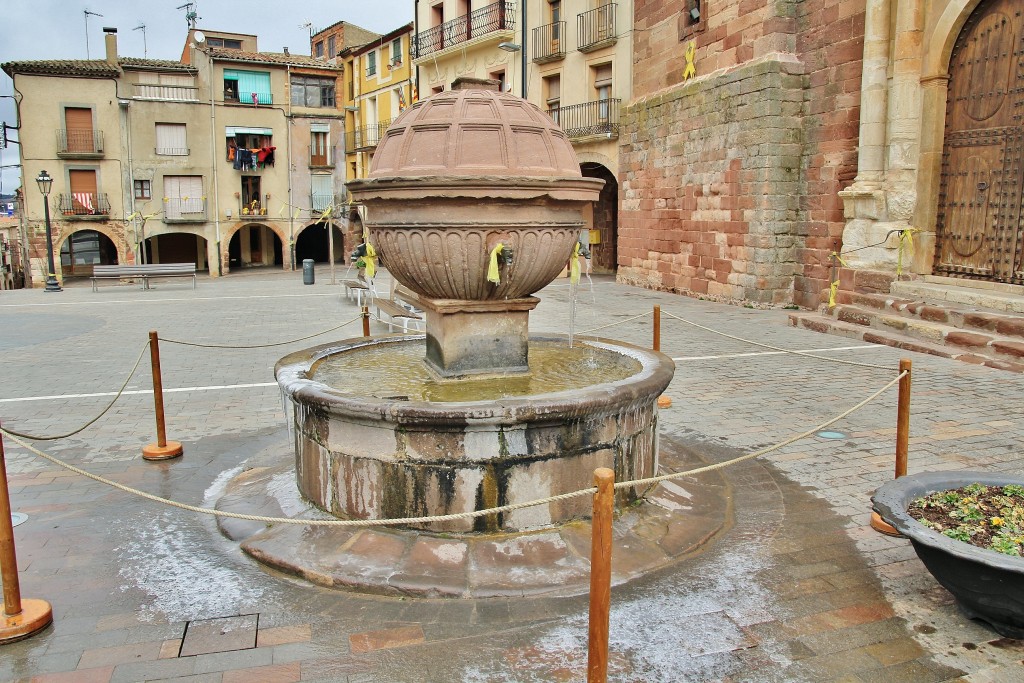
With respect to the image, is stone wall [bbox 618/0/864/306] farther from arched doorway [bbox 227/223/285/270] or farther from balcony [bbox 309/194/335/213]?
arched doorway [bbox 227/223/285/270]

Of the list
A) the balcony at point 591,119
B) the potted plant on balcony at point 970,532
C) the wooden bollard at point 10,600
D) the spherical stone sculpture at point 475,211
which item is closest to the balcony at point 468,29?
the balcony at point 591,119

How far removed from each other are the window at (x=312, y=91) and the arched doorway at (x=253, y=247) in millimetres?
6375

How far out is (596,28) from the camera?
2280cm

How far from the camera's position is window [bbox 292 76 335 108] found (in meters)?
37.5

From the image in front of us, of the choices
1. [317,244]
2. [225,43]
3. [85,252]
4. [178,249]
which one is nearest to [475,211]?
[178,249]

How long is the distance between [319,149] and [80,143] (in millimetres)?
10206

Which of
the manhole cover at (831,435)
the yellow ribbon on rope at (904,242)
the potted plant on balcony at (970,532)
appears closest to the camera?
the potted plant on balcony at (970,532)

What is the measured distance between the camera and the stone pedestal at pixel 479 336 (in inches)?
214

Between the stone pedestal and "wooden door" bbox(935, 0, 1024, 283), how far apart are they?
8.44 meters

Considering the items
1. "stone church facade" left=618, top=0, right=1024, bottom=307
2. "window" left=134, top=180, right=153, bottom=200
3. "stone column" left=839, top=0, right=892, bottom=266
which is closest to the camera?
"stone church facade" left=618, top=0, right=1024, bottom=307

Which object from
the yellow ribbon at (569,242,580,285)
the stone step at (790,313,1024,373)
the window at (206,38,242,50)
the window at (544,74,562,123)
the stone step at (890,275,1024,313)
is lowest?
the stone step at (790,313,1024,373)

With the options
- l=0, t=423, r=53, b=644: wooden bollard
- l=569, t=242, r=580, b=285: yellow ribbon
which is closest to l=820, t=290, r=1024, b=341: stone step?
l=569, t=242, r=580, b=285: yellow ribbon

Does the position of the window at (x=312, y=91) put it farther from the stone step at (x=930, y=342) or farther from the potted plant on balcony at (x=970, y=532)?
the potted plant on balcony at (x=970, y=532)

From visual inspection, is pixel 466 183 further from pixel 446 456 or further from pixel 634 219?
pixel 634 219
